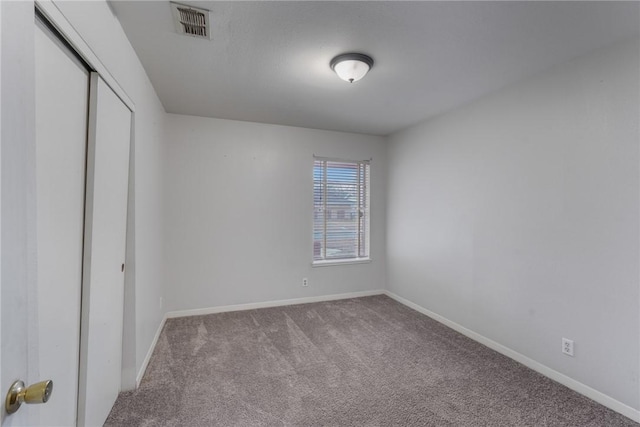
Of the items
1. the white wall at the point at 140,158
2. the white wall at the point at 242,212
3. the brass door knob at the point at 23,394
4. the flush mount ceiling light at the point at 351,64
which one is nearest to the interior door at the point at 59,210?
the white wall at the point at 140,158

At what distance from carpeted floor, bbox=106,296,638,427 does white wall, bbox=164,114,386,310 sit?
60cm

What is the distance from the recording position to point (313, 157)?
13.6ft

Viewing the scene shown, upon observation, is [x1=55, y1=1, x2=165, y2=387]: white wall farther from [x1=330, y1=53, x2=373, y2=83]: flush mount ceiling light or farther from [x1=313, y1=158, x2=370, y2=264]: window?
[x1=313, y1=158, x2=370, y2=264]: window

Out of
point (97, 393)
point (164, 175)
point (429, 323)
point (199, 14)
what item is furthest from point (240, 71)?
point (429, 323)

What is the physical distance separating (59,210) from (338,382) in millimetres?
2120

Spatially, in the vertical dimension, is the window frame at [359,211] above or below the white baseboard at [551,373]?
above

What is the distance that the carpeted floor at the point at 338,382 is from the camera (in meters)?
1.90

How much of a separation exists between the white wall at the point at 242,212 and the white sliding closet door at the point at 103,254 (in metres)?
1.52

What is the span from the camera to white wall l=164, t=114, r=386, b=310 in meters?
3.55

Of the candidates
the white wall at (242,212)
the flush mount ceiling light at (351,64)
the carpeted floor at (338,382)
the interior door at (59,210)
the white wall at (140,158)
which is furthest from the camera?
the white wall at (242,212)

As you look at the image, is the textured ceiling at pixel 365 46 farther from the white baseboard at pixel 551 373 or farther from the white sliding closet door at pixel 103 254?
the white baseboard at pixel 551 373

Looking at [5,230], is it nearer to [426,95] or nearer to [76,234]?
[76,234]

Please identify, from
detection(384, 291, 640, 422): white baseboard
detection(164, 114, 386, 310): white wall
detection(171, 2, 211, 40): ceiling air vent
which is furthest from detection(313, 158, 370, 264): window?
detection(171, 2, 211, 40): ceiling air vent

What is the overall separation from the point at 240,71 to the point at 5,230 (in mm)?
2253
